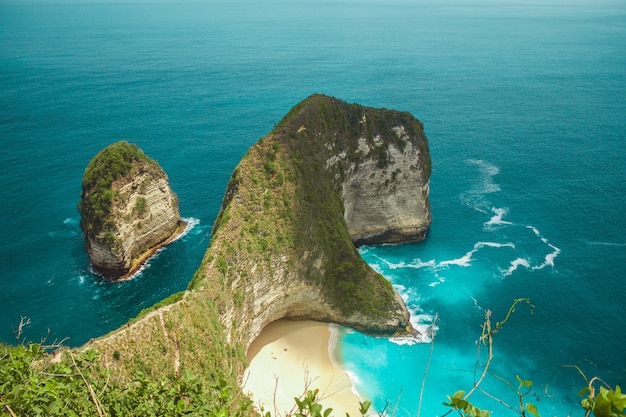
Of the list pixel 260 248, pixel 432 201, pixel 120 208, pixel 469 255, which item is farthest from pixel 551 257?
pixel 120 208

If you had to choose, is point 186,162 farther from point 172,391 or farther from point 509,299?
point 172,391

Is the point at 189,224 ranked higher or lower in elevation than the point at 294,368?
higher

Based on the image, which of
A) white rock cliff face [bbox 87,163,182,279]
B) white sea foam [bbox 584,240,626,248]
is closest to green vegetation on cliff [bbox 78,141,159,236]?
white rock cliff face [bbox 87,163,182,279]

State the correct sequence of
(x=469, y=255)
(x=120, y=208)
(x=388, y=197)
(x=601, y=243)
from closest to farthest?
(x=120, y=208) < (x=469, y=255) < (x=388, y=197) < (x=601, y=243)

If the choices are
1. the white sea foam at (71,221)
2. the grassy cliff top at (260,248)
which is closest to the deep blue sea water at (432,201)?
the white sea foam at (71,221)

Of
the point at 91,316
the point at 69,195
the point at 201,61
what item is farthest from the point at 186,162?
the point at 201,61

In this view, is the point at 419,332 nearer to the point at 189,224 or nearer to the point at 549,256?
the point at 549,256

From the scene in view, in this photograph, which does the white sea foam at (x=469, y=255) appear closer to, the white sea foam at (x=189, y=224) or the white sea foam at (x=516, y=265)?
the white sea foam at (x=516, y=265)
